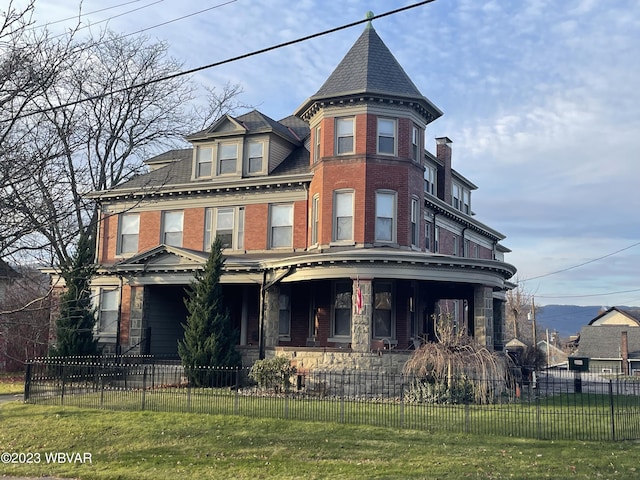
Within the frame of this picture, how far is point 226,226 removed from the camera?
92.2 feet

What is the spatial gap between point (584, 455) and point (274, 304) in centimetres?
1362

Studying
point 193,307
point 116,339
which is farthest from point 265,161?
point 116,339

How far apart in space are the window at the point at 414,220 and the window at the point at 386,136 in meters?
2.16

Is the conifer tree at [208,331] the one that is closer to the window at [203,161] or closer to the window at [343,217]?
the window at [343,217]

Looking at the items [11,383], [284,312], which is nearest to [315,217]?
[284,312]

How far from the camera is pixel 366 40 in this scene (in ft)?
87.2

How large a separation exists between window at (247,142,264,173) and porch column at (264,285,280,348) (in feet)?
20.8

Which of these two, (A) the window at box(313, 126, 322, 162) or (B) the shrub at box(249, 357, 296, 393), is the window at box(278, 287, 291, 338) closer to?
(A) the window at box(313, 126, 322, 162)

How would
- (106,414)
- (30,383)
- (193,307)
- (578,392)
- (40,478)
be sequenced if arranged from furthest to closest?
(578,392) → (193,307) → (30,383) → (106,414) → (40,478)

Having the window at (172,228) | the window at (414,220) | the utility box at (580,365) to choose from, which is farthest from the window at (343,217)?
the utility box at (580,365)

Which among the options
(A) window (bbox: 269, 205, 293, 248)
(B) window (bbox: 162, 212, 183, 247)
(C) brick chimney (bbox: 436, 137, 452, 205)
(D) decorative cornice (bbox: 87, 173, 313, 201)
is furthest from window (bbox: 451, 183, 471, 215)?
(B) window (bbox: 162, 212, 183, 247)

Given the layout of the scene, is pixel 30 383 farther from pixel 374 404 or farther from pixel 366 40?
pixel 366 40

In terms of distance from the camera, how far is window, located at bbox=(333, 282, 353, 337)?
24.5 meters

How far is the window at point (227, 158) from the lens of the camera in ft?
93.4
